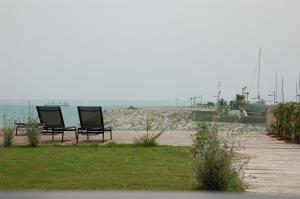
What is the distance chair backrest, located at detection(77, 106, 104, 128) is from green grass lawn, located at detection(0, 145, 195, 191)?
1520 millimetres

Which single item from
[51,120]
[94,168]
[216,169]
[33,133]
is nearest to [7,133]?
[33,133]

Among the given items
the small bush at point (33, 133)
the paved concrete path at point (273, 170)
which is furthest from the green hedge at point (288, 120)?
the small bush at point (33, 133)

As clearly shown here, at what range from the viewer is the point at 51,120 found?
12250 millimetres

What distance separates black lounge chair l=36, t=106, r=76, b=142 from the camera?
12.1 m

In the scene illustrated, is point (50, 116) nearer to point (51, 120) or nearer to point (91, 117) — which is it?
point (51, 120)

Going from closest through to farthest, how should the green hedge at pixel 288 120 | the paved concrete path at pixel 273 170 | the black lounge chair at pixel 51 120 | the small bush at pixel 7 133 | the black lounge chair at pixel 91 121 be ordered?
1. the paved concrete path at pixel 273 170
2. the small bush at pixel 7 133
3. the black lounge chair at pixel 91 121
4. the black lounge chair at pixel 51 120
5. the green hedge at pixel 288 120

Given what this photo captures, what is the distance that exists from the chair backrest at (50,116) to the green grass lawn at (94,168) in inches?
66.5

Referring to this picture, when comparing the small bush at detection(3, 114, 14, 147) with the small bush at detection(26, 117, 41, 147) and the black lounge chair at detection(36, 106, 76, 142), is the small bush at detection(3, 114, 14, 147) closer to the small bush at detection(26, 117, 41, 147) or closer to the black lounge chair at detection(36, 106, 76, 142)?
the small bush at detection(26, 117, 41, 147)

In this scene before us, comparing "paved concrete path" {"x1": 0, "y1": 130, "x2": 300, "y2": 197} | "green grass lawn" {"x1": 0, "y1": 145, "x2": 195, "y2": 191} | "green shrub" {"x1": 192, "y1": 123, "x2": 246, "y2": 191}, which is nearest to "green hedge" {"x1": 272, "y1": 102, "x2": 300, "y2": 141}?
"paved concrete path" {"x1": 0, "y1": 130, "x2": 300, "y2": 197}

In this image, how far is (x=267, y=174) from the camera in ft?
23.7

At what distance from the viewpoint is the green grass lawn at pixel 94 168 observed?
5.67 meters

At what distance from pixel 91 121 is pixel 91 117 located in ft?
0.33

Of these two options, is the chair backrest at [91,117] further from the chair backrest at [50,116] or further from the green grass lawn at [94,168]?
the green grass lawn at [94,168]

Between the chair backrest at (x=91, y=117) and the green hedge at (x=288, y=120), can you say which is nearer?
the chair backrest at (x=91, y=117)
